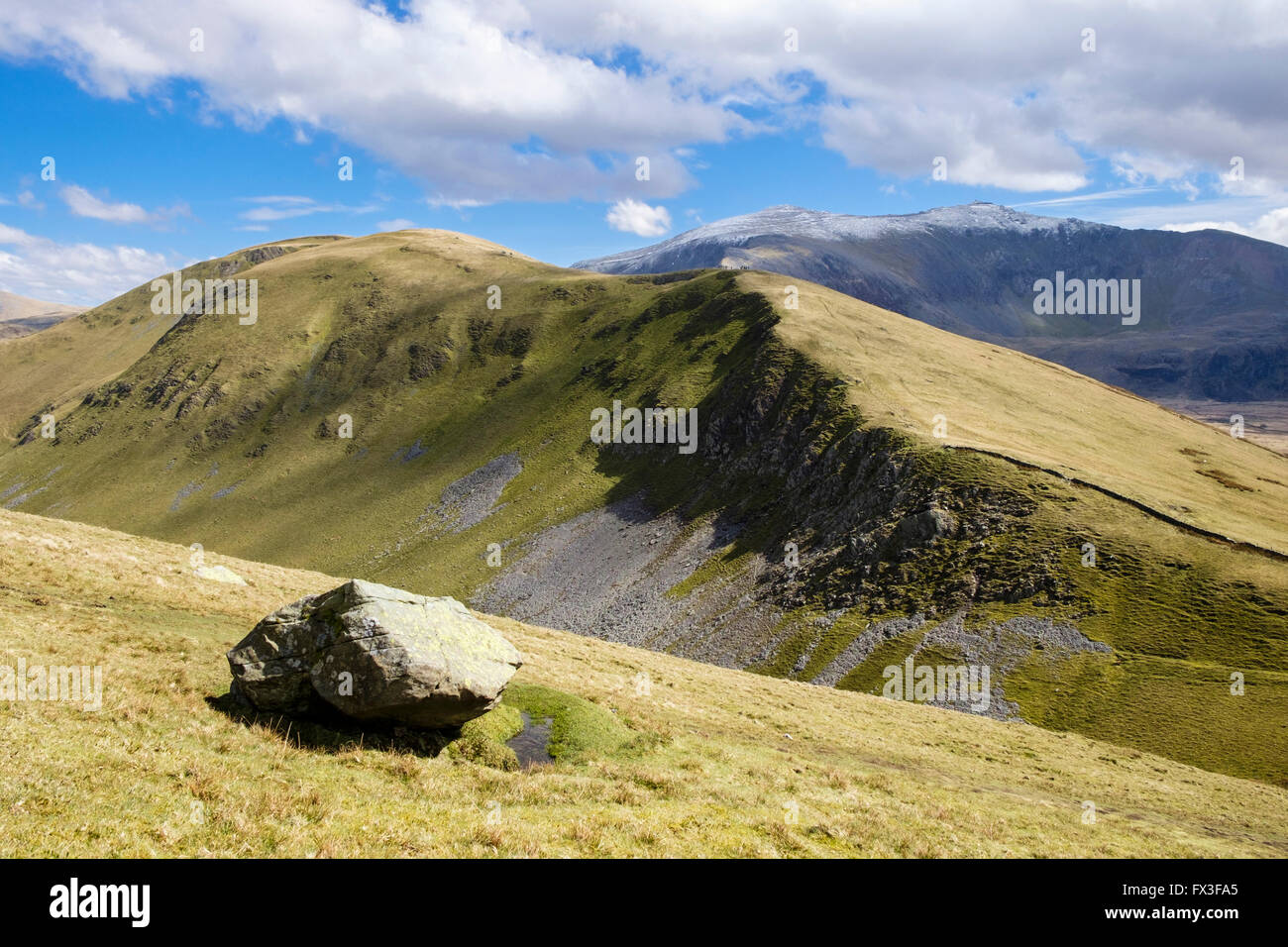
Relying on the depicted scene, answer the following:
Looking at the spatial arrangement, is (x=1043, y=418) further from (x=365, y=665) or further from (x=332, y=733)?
(x=332, y=733)

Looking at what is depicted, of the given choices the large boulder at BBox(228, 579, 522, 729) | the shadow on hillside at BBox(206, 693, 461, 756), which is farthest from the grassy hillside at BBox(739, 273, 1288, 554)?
the shadow on hillside at BBox(206, 693, 461, 756)

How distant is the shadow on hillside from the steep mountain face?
5248cm

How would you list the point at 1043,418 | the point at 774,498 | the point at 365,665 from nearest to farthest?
1. the point at 365,665
2. the point at 774,498
3. the point at 1043,418

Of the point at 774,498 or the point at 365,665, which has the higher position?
the point at 774,498

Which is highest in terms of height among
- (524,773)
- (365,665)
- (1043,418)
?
(1043,418)

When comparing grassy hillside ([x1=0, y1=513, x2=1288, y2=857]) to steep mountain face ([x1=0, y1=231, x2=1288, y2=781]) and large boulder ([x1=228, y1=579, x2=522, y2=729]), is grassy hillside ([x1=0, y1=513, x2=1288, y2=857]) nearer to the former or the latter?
large boulder ([x1=228, y1=579, x2=522, y2=729])

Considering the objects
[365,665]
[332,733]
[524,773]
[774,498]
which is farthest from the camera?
[774,498]

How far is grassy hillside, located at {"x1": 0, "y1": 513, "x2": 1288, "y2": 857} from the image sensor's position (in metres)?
13.2

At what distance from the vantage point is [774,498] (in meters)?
104

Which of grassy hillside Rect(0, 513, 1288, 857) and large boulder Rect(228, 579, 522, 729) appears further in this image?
large boulder Rect(228, 579, 522, 729)

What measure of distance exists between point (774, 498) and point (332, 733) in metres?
89.1

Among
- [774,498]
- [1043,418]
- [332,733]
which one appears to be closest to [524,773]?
[332,733]
